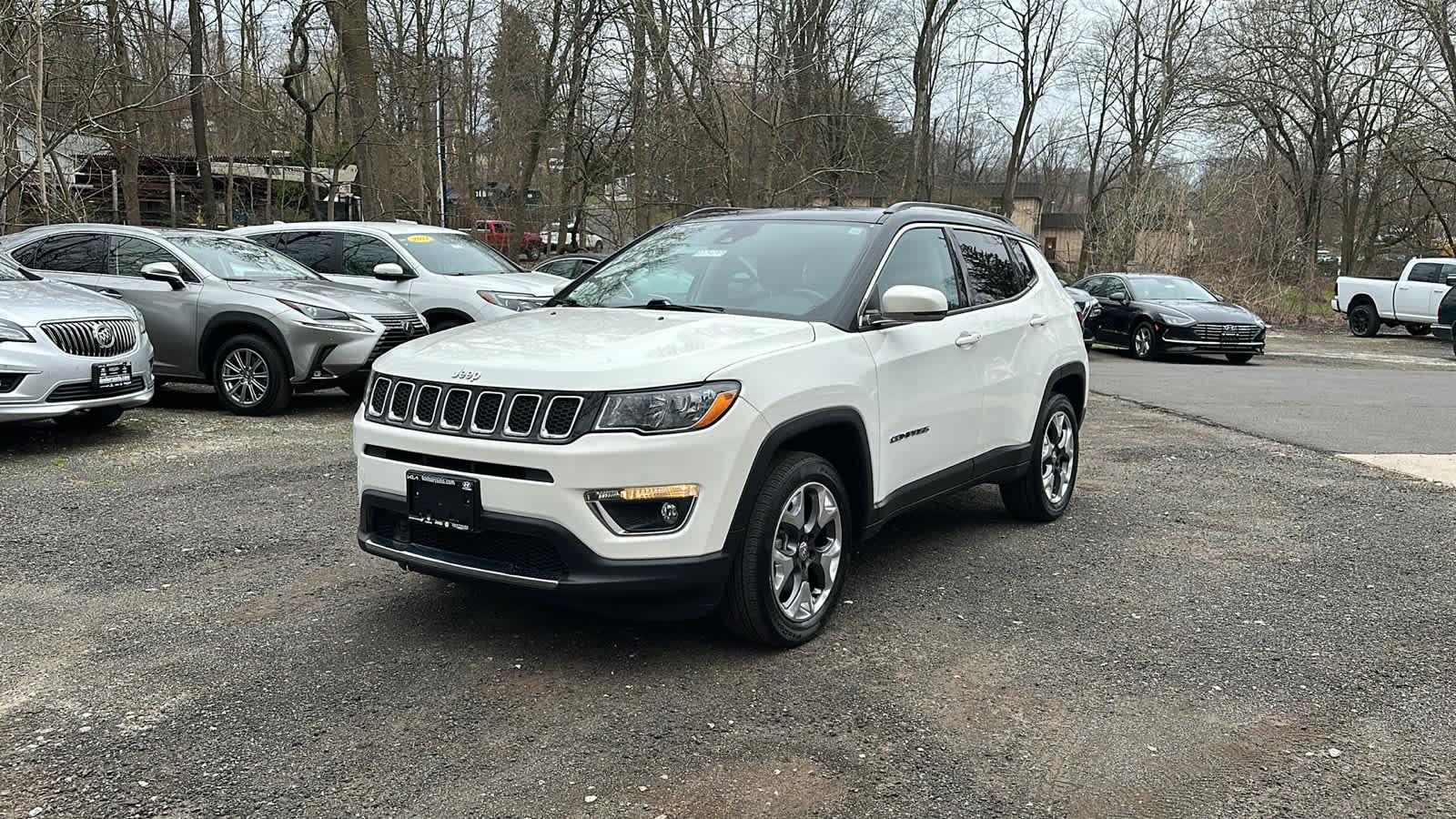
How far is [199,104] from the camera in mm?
21875

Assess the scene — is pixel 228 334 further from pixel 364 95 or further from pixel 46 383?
pixel 364 95

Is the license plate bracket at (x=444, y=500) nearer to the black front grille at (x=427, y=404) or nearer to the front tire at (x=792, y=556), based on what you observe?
the black front grille at (x=427, y=404)

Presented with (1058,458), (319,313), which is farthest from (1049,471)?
(319,313)

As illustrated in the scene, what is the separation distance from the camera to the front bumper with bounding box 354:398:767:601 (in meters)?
3.71

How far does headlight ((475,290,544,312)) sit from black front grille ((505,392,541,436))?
732 cm

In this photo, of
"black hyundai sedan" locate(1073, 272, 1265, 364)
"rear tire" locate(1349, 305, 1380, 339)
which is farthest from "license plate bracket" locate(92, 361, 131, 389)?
"rear tire" locate(1349, 305, 1380, 339)

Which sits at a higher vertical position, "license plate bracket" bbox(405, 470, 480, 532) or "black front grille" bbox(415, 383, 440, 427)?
"black front grille" bbox(415, 383, 440, 427)

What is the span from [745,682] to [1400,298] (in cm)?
2598

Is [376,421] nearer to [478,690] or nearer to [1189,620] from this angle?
[478,690]

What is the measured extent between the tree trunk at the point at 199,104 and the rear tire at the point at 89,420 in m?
11.3

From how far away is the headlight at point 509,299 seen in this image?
1102 centimetres

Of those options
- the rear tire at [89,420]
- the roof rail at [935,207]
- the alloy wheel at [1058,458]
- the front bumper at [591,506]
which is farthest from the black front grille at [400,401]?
the rear tire at [89,420]

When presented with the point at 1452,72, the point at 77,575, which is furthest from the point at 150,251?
the point at 1452,72

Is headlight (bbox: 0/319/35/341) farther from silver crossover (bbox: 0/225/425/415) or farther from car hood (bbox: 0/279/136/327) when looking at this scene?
silver crossover (bbox: 0/225/425/415)
